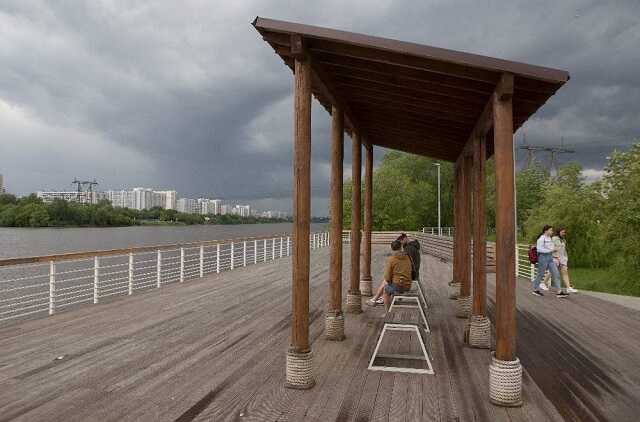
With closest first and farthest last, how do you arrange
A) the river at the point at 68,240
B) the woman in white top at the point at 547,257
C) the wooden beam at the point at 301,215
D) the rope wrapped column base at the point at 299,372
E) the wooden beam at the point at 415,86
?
the rope wrapped column base at the point at 299,372, the wooden beam at the point at 301,215, the wooden beam at the point at 415,86, the woman in white top at the point at 547,257, the river at the point at 68,240

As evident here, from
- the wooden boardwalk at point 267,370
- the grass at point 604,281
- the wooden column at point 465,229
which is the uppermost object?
the wooden column at point 465,229

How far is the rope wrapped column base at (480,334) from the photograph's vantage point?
16.2 feet

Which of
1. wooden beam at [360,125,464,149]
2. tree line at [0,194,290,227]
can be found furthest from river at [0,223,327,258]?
wooden beam at [360,125,464,149]

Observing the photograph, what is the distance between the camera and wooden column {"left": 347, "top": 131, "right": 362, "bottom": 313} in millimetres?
6707

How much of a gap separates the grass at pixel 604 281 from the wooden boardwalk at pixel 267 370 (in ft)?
40.5

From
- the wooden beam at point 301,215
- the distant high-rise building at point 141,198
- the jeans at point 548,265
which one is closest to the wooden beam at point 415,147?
the jeans at point 548,265

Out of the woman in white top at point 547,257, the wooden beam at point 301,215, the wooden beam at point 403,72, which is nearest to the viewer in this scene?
the wooden beam at point 301,215

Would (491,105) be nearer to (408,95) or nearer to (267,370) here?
(408,95)

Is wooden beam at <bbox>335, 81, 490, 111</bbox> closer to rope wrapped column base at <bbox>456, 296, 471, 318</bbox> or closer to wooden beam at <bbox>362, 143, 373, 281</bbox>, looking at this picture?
wooden beam at <bbox>362, 143, 373, 281</bbox>

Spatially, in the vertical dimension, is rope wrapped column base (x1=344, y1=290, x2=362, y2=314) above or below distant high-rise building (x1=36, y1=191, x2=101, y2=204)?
below

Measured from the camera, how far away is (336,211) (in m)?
5.38

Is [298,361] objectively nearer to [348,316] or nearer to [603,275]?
[348,316]

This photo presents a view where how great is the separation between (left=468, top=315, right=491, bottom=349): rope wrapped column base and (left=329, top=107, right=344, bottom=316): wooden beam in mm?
1604

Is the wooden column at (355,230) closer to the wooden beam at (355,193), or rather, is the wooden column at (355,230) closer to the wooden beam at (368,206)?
the wooden beam at (355,193)
